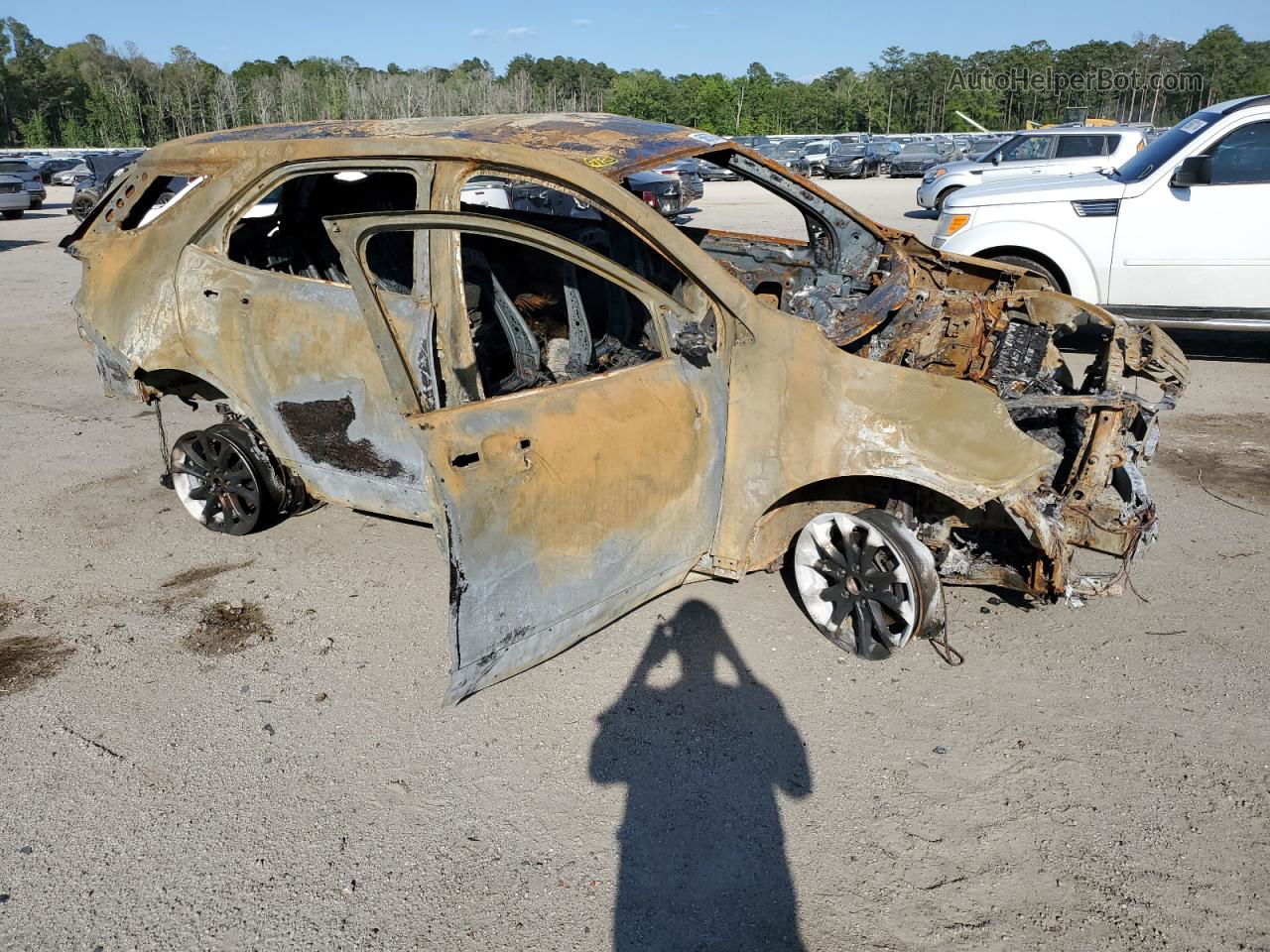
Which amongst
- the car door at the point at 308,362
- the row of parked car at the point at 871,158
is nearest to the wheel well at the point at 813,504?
the car door at the point at 308,362

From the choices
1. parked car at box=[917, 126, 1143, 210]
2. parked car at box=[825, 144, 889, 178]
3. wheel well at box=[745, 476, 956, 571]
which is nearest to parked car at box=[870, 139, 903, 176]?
parked car at box=[825, 144, 889, 178]

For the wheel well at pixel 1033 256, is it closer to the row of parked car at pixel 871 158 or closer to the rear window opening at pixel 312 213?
the rear window opening at pixel 312 213

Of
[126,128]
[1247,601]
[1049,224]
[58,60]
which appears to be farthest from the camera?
[58,60]

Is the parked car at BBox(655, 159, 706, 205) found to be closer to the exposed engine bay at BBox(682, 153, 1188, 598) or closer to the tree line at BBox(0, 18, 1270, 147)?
the exposed engine bay at BBox(682, 153, 1188, 598)

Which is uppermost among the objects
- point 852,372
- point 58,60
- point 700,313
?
point 58,60

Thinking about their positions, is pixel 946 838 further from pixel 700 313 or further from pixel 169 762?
pixel 169 762

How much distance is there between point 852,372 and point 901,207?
21.4m

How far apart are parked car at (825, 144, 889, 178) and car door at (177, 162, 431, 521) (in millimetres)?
33199

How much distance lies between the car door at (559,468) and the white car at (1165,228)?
488cm

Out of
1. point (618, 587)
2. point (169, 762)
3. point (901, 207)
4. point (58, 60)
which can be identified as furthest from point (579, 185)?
point (58, 60)

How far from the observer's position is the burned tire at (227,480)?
4461 millimetres

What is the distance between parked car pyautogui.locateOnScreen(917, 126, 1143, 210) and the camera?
1662cm

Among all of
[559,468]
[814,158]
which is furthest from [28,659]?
[814,158]

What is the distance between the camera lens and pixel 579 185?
3402 mm
